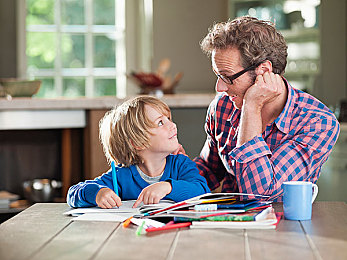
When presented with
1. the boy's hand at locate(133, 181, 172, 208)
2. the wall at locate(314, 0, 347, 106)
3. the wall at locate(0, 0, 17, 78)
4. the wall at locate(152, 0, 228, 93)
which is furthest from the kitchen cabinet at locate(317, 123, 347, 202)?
the wall at locate(0, 0, 17, 78)

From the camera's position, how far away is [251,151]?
5.68 ft

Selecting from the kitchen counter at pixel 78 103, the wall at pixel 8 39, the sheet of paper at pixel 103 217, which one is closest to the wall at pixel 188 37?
the wall at pixel 8 39

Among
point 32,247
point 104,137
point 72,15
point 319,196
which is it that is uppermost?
point 72,15

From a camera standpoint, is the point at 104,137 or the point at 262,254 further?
the point at 104,137

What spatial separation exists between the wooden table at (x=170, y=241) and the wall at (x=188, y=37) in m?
4.81

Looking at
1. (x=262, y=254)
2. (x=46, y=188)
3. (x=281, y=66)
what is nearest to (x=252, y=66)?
(x=281, y=66)

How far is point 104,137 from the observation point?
72.7 inches

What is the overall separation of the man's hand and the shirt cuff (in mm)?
126

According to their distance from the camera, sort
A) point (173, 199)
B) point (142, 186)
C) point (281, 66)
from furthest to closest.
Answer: point (281, 66)
point (142, 186)
point (173, 199)

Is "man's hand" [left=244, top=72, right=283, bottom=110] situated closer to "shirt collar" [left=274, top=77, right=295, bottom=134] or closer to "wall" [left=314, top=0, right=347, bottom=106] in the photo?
"shirt collar" [left=274, top=77, right=295, bottom=134]

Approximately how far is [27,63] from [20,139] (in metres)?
2.79

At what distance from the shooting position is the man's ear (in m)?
1.85

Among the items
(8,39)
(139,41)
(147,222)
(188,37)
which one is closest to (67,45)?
(8,39)

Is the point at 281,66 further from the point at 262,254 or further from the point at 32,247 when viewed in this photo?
the point at 32,247
